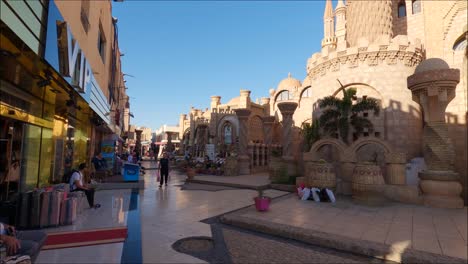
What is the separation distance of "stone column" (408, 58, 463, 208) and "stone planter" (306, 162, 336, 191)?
285 cm

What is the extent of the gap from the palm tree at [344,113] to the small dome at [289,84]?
16300 mm

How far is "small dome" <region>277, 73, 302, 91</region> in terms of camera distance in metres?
28.6

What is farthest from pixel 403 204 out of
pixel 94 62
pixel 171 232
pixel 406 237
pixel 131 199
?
pixel 94 62

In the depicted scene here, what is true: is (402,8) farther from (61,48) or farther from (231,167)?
(61,48)

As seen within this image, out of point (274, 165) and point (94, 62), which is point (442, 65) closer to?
point (274, 165)

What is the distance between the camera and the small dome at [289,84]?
93.9ft

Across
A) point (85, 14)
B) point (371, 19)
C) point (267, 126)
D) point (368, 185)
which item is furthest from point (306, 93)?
point (85, 14)

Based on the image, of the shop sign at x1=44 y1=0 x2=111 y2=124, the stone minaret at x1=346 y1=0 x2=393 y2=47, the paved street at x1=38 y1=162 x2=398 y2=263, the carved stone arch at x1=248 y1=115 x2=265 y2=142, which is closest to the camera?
the paved street at x1=38 y1=162 x2=398 y2=263

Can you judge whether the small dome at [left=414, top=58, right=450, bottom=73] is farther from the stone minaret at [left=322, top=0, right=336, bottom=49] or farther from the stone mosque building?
the stone minaret at [left=322, top=0, right=336, bottom=49]

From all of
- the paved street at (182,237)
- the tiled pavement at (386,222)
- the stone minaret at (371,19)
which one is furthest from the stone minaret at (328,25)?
the paved street at (182,237)

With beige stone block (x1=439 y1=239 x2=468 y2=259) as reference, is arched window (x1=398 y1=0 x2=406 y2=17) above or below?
above

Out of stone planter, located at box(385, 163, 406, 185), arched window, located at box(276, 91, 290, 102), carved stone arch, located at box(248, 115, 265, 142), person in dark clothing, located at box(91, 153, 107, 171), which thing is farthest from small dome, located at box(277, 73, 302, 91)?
person in dark clothing, located at box(91, 153, 107, 171)

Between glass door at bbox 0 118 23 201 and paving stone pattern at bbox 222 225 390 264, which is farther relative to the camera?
glass door at bbox 0 118 23 201

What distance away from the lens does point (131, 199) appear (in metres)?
8.06
